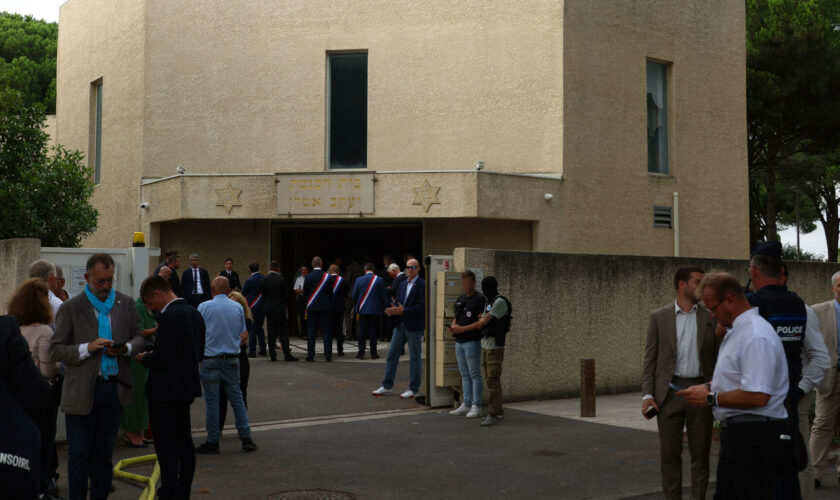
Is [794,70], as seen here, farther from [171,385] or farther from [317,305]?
[171,385]

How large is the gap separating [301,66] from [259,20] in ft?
5.16

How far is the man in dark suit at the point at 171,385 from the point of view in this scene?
22.0ft

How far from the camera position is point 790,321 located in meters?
6.25

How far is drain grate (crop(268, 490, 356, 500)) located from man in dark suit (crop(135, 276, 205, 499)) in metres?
0.91

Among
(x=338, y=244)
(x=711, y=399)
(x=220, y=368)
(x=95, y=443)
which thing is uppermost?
(x=338, y=244)

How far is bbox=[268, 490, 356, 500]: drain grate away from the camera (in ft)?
24.2

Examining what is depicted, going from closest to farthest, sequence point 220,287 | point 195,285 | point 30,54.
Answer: point 220,287 → point 195,285 → point 30,54

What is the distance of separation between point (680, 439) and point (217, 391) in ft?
16.7

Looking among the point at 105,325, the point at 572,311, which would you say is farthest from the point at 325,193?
the point at 105,325

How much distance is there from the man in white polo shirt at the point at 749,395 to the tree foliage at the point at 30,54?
122 feet

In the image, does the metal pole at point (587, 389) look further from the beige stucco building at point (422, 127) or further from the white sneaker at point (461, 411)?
the beige stucco building at point (422, 127)

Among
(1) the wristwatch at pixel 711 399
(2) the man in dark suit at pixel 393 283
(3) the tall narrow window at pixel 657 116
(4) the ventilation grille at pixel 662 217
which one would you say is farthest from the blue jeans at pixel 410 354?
(3) the tall narrow window at pixel 657 116

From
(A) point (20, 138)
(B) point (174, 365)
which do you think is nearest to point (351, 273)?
A: (A) point (20, 138)

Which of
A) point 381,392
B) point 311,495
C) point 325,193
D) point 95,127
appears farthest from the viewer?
point 95,127
